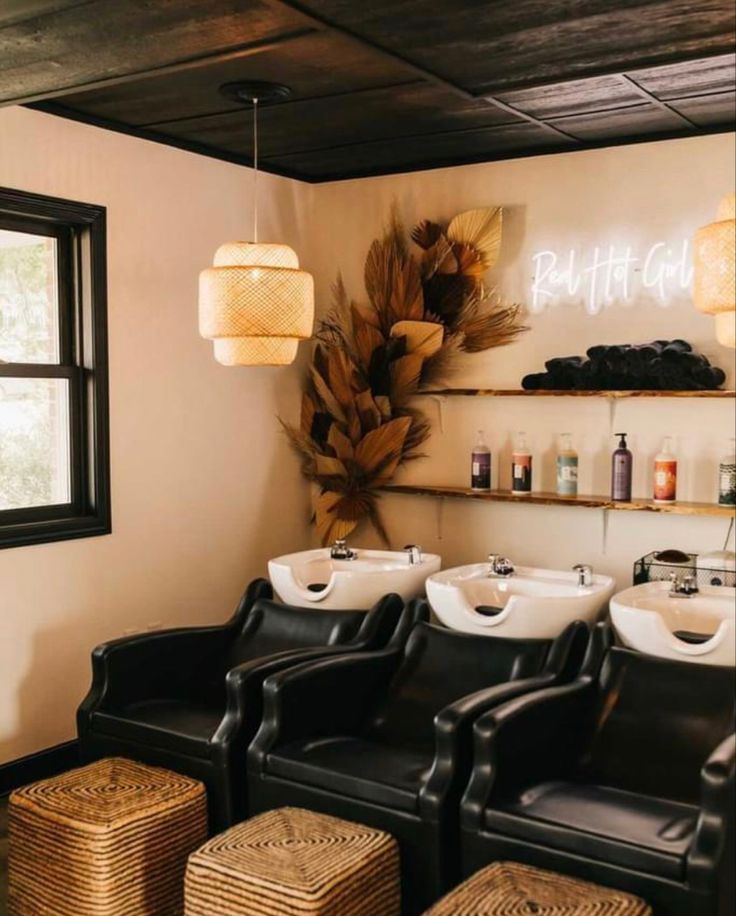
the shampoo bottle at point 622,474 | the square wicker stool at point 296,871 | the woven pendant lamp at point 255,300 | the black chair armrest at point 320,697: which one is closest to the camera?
the square wicker stool at point 296,871

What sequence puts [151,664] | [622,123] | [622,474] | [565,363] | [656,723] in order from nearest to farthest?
[656,723] → [151,664] → [622,123] → [622,474] → [565,363]

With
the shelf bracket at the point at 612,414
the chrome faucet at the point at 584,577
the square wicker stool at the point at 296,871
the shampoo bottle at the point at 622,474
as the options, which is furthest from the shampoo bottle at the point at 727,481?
the square wicker stool at the point at 296,871

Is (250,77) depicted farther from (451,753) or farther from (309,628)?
(451,753)

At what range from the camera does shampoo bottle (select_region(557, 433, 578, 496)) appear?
4.00 meters

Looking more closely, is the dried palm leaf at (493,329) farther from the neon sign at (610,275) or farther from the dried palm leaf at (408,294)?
the dried palm leaf at (408,294)

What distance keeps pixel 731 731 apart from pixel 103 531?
2.23 m

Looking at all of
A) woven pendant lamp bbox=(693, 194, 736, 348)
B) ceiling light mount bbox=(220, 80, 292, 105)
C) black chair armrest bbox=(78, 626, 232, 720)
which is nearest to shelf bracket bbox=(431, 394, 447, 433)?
black chair armrest bbox=(78, 626, 232, 720)

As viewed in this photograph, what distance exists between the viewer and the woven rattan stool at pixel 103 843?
2.80 meters

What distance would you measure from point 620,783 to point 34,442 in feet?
7.36

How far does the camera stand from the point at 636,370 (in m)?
3.79

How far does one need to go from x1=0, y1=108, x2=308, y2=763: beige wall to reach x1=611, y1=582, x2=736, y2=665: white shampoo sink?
70.0 inches

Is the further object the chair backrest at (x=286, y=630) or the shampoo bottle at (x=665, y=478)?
the shampoo bottle at (x=665, y=478)

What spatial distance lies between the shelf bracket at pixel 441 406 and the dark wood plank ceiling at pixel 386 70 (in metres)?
0.95

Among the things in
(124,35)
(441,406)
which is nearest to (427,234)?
(441,406)
